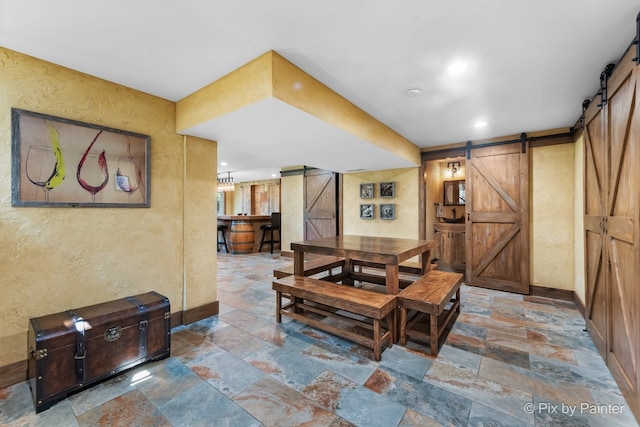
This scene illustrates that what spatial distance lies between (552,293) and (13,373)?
6027mm

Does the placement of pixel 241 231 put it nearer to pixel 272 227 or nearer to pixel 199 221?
pixel 272 227

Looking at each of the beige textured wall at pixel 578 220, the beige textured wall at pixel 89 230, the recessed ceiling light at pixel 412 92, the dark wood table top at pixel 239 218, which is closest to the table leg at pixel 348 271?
the beige textured wall at pixel 89 230

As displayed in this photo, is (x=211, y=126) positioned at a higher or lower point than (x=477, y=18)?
lower

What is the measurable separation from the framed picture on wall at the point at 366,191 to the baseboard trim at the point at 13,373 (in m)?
5.15

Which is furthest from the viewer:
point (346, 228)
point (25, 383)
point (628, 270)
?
point (346, 228)

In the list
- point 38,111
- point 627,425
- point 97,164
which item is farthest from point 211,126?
point 627,425

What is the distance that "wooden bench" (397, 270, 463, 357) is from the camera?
2381 millimetres

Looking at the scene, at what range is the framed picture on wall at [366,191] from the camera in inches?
224

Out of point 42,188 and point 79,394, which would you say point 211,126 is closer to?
point 42,188

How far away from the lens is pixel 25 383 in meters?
1.99

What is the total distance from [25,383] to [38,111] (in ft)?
6.70

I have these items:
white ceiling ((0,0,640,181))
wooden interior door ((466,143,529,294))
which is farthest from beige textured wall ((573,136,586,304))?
white ceiling ((0,0,640,181))

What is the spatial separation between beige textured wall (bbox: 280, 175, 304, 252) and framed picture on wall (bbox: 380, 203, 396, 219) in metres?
2.33

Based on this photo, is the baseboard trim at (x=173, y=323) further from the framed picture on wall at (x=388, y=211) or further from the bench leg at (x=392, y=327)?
the framed picture on wall at (x=388, y=211)
